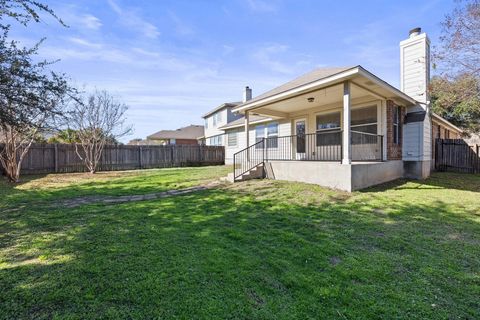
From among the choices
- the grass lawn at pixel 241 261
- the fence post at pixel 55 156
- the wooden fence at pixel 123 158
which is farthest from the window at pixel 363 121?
the fence post at pixel 55 156

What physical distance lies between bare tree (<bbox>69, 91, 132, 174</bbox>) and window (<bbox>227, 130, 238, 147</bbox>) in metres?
7.76

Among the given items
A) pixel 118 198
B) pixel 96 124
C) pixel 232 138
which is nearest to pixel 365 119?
pixel 118 198

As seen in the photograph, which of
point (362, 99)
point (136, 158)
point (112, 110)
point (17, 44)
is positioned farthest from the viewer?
point (136, 158)

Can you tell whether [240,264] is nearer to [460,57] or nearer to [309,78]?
[309,78]

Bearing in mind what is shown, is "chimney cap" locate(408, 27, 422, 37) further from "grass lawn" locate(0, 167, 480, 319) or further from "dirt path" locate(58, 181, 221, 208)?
"dirt path" locate(58, 181, 221, 208)

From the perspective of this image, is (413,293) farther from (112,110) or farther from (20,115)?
(112,110)

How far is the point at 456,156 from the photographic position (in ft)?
42.9

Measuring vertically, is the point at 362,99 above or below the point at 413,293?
above

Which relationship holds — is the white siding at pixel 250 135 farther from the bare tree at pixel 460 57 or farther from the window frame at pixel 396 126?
the bare tree at pixel 460 57

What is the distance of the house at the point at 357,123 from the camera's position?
7.56 meters

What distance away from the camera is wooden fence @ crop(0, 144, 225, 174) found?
1401cm

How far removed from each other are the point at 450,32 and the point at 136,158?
1728 cm

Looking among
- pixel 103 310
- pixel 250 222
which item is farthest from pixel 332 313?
pixel 250 222

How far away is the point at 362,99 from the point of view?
9.60 meters
